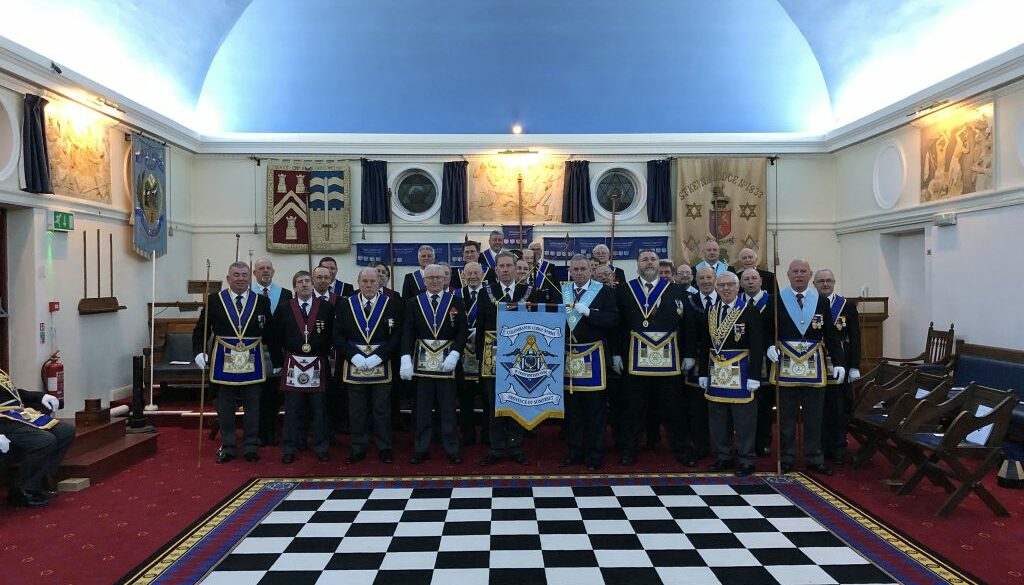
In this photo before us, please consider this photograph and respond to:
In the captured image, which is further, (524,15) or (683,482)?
(524,15)

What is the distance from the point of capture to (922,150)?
858cm

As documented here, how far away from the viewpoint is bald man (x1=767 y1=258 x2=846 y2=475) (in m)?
5.11

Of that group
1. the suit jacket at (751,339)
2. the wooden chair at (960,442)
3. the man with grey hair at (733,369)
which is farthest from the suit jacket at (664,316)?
the wooden chair at (960,442)

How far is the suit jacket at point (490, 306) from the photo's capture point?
212 inches

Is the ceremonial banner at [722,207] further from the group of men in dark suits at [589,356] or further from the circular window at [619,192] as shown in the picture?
the group of men in dark suits at [589,356]

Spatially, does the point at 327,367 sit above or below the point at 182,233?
below

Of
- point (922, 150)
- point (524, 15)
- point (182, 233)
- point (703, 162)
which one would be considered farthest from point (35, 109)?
point (922, 150)

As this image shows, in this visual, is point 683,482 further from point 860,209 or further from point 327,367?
point 860,209

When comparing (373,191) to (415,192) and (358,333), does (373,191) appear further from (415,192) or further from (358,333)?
(358,333)

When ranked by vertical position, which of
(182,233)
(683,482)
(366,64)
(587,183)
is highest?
(366,64)

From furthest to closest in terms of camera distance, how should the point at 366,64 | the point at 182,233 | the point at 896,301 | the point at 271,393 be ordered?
the point at 366,64
the point at 182,233
the point at 896,301
the point at 271,393

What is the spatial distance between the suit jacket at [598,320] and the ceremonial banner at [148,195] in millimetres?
5884

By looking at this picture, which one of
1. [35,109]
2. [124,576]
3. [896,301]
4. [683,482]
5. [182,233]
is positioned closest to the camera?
[124,576]

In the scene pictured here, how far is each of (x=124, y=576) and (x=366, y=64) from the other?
9115 mm
